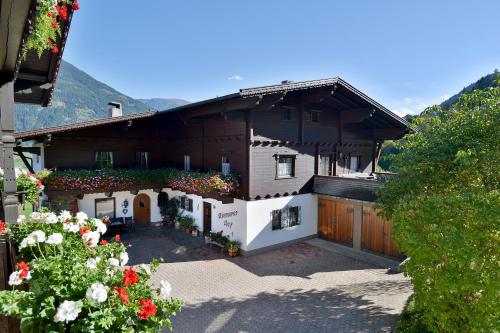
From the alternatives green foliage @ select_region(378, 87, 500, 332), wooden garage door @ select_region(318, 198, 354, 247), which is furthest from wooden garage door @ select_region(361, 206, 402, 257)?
green foliage @ select_region(378, 87, 500, 332)

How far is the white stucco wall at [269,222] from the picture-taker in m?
15.5

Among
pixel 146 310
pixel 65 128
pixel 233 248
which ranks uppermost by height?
pixel 65 128

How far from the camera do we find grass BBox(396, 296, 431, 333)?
8.42 metres

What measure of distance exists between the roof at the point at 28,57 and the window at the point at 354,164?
18.0 m

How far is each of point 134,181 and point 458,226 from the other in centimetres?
1687

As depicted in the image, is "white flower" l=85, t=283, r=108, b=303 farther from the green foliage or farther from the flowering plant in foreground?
the green foliage

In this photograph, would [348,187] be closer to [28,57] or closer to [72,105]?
[28,57]

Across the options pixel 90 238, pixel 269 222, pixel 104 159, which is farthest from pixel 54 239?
pixel 104 159

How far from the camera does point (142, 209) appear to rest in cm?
2062

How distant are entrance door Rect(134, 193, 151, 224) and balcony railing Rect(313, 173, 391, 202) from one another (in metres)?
11.3

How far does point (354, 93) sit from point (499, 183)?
33.6 feet

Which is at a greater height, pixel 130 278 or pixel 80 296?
pixel 130 278

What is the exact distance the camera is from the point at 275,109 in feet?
54.1

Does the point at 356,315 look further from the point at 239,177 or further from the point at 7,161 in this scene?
the point at 7,161
